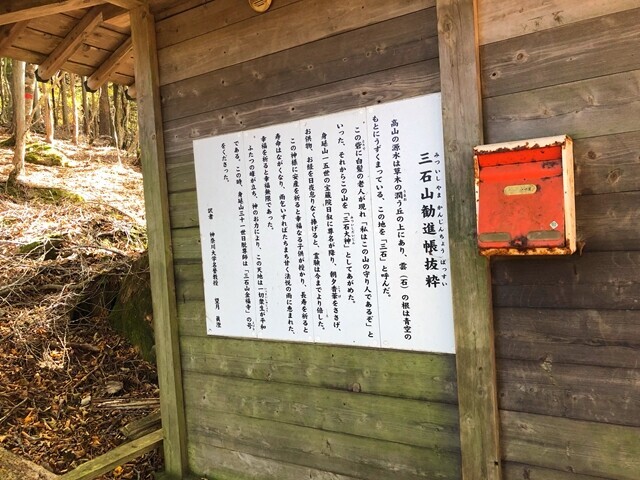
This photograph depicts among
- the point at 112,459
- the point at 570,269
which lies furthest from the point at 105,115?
the point at 570,269

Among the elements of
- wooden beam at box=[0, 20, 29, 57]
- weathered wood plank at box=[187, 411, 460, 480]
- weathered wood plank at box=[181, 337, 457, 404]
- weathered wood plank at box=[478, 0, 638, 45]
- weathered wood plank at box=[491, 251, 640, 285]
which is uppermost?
wooden beam at box=[0, 20, 29, 57]

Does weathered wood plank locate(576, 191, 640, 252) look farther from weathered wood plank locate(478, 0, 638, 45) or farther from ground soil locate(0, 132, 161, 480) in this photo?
ground soil locate(0, 132, 161, 480)

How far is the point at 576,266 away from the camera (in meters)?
1.82

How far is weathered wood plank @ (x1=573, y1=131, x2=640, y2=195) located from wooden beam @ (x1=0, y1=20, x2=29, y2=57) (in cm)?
328

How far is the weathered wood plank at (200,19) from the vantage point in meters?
2.59

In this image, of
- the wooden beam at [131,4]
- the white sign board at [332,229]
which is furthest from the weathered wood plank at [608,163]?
the wooden beam at [131,4]

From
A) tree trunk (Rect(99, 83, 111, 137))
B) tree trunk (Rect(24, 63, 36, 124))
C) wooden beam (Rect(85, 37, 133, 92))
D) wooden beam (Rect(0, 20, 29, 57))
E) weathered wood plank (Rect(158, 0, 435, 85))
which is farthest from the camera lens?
tree trunk (Rect(99, 83, 111, 137))

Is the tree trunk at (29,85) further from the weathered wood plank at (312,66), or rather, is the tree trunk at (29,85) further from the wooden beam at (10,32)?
the weathered wood plank at (312,66)

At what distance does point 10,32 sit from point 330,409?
122 inches

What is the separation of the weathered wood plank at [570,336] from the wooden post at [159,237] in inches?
74.1

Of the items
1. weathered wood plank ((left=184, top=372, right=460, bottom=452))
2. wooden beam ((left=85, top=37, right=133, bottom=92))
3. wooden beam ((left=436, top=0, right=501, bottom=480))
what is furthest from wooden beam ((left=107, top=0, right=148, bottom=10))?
weathered wood plank ((left=184, top=372, right=460, bottom=452))

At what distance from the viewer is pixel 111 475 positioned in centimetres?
350

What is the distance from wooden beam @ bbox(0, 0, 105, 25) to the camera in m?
2.69

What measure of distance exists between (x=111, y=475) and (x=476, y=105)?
343cm
